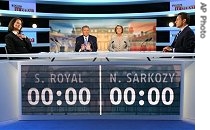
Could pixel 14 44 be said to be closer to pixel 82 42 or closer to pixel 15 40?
pixel 15 40

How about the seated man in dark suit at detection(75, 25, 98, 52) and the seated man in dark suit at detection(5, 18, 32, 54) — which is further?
the seated man in dark suit at detection(75, 25, 98, 52)

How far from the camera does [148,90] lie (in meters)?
2.30

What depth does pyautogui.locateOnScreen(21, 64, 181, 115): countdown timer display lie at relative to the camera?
2299 millimetres

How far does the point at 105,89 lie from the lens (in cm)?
232

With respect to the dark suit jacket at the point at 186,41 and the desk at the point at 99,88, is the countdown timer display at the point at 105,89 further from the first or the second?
the dark suit jacket at the point at 186,41

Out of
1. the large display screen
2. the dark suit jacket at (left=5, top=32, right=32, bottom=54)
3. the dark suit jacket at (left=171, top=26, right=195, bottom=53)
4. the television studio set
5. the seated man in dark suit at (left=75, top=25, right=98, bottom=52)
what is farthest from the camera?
the large display screen

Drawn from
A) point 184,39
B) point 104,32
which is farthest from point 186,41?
point 104,32

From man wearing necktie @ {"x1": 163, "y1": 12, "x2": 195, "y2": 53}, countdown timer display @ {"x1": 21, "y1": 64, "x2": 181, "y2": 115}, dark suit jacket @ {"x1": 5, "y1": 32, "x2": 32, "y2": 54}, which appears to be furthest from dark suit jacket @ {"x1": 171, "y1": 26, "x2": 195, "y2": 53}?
dark suit jacket @ {"x1": 5, "y1": 32, "x2": 32, "y2": 54}

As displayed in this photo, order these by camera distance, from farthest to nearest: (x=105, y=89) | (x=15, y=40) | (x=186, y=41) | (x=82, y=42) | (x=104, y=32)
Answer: (x=104, y=32) < (x=82, y=42) < (x=15, y=40) < (x=186, y=41) < (x=105, y=89)

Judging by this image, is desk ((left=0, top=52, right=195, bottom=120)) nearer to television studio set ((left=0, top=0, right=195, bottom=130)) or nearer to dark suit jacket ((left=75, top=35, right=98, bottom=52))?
television studio set ((left=0, top=0, right=195, bottom=130))

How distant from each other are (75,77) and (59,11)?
19.3 feet

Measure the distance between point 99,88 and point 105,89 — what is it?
1.9 inches

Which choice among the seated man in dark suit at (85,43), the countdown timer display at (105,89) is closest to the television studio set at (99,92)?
the countdown timer display at (105,89)
